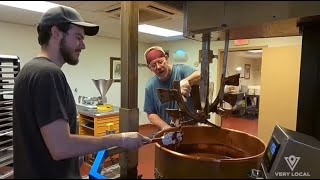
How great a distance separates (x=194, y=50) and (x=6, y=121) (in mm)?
3473

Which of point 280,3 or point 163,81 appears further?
point 163,81

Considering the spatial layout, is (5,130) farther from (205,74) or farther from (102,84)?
(102,84)

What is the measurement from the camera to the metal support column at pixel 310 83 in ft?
3.51

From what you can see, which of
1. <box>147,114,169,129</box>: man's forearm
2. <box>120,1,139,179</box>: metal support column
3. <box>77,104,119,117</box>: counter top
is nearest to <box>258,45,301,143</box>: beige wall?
<box>147,114,169,129</box>: man's forearm

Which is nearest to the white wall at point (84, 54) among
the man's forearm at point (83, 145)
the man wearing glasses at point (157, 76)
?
the man wearing glasses at point (157, 76)

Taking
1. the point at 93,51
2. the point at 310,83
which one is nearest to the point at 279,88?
the point at 310,83

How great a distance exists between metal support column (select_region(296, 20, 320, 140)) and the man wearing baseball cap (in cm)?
77

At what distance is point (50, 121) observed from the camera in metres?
0.75

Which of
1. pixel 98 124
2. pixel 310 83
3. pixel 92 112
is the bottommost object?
pixel 98 124

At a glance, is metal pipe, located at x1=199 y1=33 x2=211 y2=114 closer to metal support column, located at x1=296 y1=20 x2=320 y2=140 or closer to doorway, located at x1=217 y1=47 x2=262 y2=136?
metal support column, located at x1=296 y1=20 x2=320 y2=140

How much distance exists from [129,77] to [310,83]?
0.85 metres

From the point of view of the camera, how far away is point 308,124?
111cm

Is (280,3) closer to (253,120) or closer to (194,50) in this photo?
(194,50)

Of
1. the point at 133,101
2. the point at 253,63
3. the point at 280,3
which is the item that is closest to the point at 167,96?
the point at 133,101
